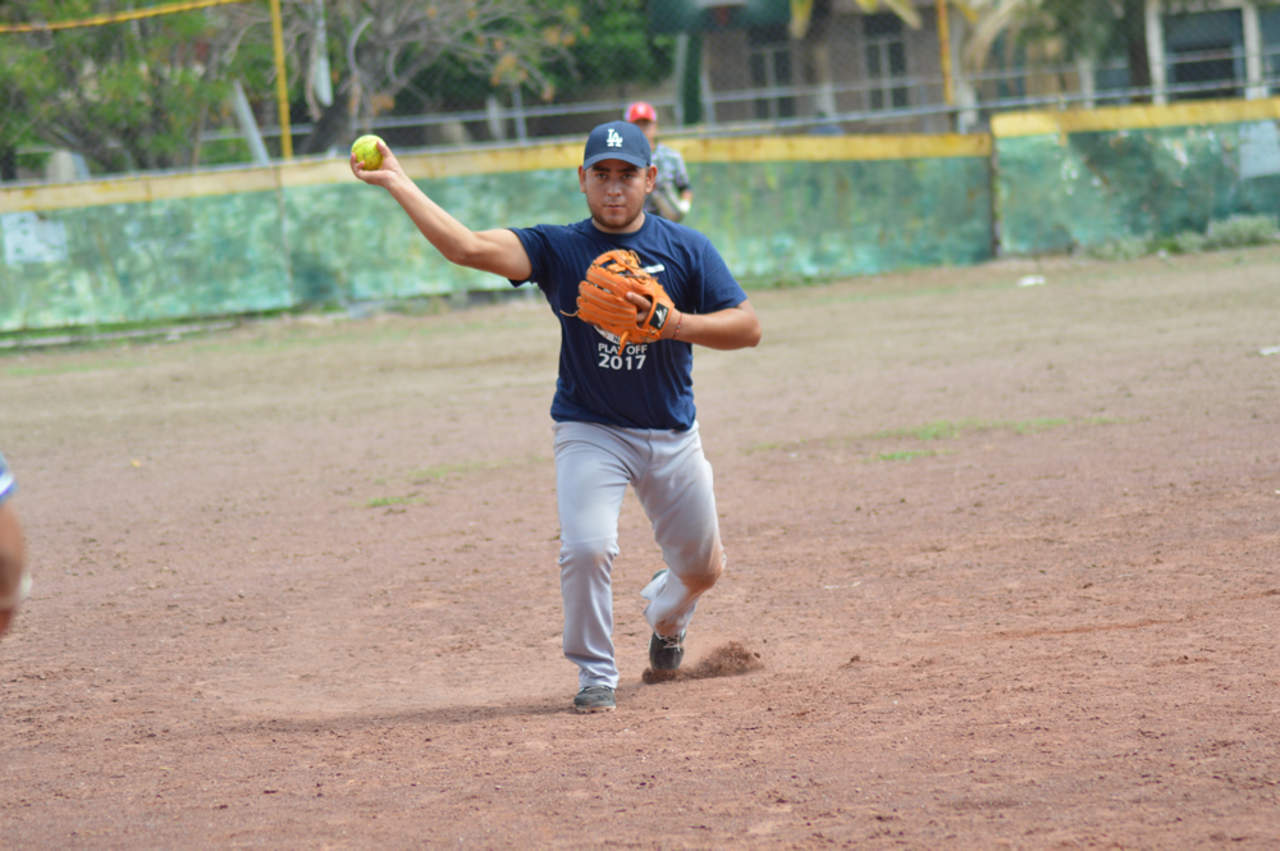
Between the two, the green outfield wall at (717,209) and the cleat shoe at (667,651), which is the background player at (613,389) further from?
the green outfield wall at (717,209)

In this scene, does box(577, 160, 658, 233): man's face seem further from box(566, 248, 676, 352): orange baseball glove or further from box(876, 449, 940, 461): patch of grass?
box(876, 449, 940, 461): patch of grass

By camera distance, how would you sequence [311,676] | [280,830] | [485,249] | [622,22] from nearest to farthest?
1. [280,830]
2. [485,249]
3. [311,676]
4. [622,22]

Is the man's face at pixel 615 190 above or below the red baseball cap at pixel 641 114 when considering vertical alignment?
below

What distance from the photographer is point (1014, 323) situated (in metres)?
14.3

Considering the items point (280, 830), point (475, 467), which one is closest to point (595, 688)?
point (280, 830)

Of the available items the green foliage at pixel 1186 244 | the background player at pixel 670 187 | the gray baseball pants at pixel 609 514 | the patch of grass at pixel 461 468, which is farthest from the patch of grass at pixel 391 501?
the green foliage at pixel 1186 244

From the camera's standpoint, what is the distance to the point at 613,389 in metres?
4.81

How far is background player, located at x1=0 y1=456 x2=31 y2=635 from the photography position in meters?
2.34

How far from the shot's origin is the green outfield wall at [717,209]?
58.6 feet

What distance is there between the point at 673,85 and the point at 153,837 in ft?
A: 98.6

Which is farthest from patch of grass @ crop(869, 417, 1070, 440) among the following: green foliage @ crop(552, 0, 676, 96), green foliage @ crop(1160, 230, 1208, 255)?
green foliage @ crop(552, 0, 676, 96)

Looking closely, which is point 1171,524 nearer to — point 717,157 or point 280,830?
point 280,830

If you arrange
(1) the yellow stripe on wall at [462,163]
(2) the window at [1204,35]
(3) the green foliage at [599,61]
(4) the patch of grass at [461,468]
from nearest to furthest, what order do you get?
(4) the patch of grass at [461,468]
(1) the yellow stripe on wall at [462,163]
(3) the green foliage at [599,61]
(2) the window at [1204,35]

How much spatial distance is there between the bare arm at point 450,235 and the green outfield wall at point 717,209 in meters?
13.7
